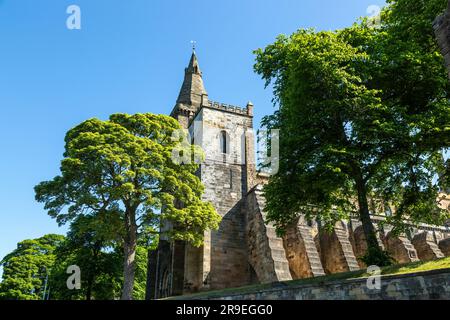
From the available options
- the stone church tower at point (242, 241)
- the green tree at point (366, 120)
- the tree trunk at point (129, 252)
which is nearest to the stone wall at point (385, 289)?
the green tree at point (366, 120)

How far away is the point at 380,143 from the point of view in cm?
1424

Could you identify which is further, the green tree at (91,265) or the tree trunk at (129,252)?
the green tree at (91,265)

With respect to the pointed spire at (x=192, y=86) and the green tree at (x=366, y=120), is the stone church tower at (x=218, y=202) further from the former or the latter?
the green tree at (x=366, y=120)

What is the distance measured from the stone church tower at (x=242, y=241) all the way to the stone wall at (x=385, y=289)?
1004 cm

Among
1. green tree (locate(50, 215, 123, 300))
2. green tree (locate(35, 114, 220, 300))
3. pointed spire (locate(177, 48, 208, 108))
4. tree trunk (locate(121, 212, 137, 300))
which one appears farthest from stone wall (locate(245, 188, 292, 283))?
pointed spire (locate(177, 48, 208, 108))

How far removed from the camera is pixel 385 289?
9250 millimetres

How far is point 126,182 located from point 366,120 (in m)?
12.8

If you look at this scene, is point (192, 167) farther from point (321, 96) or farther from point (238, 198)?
point (321, 96)

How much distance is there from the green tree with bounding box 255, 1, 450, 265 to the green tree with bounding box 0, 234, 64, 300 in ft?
103

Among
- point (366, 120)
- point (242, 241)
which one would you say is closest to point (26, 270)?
point (242, 241)

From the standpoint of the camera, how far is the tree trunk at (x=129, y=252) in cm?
1956

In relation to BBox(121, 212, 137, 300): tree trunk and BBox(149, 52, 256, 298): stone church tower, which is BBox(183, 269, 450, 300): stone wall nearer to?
BBox(121, 212, 137, 300): tree trunk

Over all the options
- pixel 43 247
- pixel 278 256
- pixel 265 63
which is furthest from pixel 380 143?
pixel 43 247
